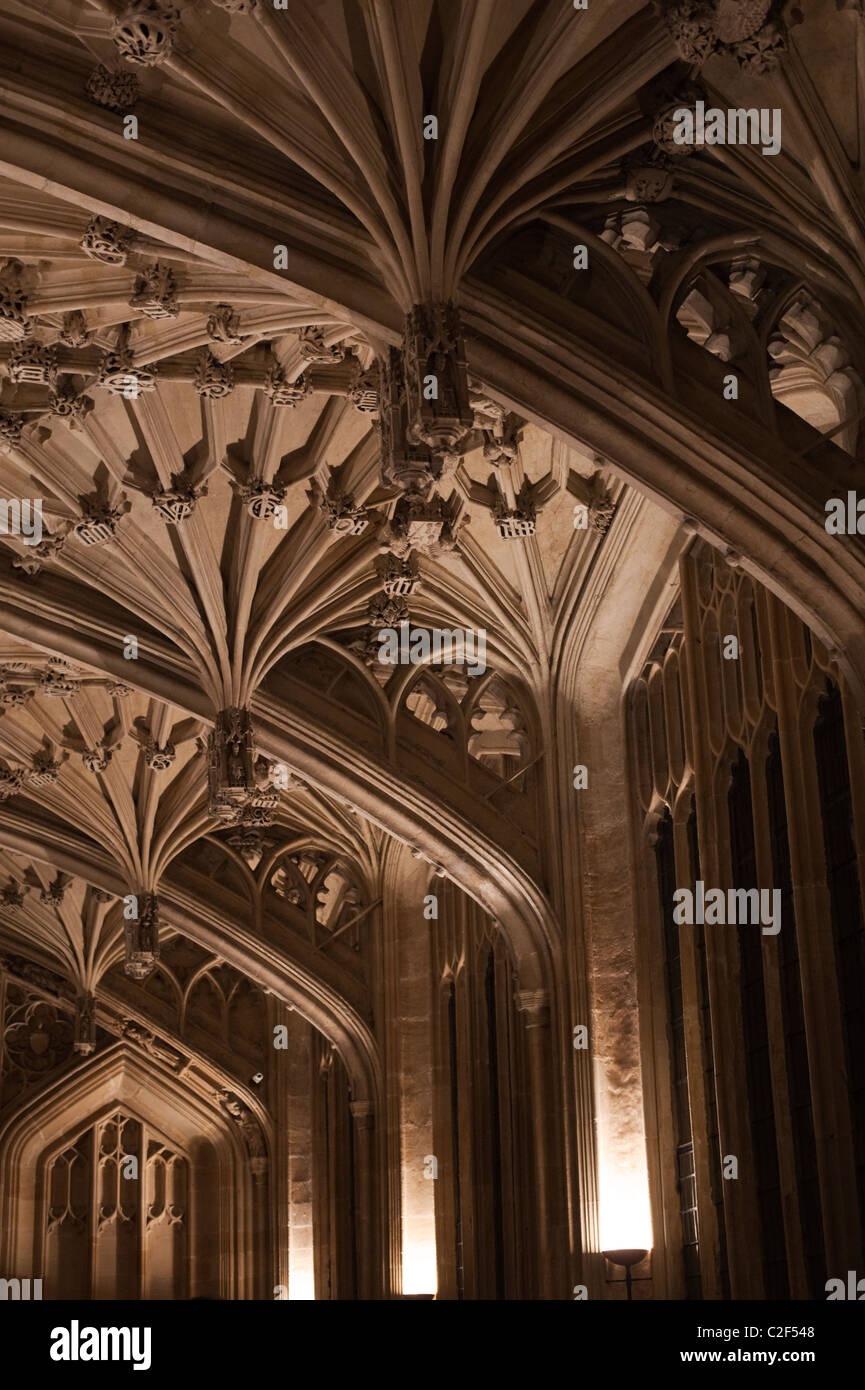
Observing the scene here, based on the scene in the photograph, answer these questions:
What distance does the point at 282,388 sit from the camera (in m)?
10.9

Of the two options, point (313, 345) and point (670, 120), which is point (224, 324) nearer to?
point (313, 345)

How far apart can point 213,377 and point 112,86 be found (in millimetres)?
2362

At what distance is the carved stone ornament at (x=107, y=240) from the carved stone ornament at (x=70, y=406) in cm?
170

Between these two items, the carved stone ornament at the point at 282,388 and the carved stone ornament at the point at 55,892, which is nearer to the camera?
the carved stone ornament at the point at 282,388

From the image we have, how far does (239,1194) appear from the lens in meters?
23.2

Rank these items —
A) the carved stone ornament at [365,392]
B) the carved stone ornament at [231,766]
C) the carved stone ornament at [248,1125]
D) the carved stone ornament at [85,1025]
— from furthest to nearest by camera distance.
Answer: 1. the carved stone ornament at [248,1125]
2. the carved stone ornament at [85,1025]
3. the carved stone ornament at [231,766]
4. the carved stone ornament at [365,392]

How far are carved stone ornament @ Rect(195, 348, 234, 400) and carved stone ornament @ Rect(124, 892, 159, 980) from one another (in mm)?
7464

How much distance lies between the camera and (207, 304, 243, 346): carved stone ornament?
10055 millimetres

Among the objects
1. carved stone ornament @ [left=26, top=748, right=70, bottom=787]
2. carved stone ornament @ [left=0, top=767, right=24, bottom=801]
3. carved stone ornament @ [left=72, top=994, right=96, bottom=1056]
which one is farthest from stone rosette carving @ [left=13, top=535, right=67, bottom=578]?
carved stone ornament @ [left=72, top=994, right=96, bottom=1056]

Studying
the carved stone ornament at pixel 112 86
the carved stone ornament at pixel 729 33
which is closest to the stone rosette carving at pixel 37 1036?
the carved stone ornament at pixel 112 86

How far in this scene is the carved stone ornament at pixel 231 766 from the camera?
44.8 feet

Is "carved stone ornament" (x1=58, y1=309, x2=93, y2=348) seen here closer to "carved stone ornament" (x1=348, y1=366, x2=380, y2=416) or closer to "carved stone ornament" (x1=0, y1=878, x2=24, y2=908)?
"carved stone ornament" (x1=348, y1=366, x2=380, y2=416)

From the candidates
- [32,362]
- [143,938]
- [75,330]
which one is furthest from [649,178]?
[143,938]

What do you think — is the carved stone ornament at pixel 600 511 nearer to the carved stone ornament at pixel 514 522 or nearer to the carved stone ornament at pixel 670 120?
the carved stone ornament at pixel 514 522
